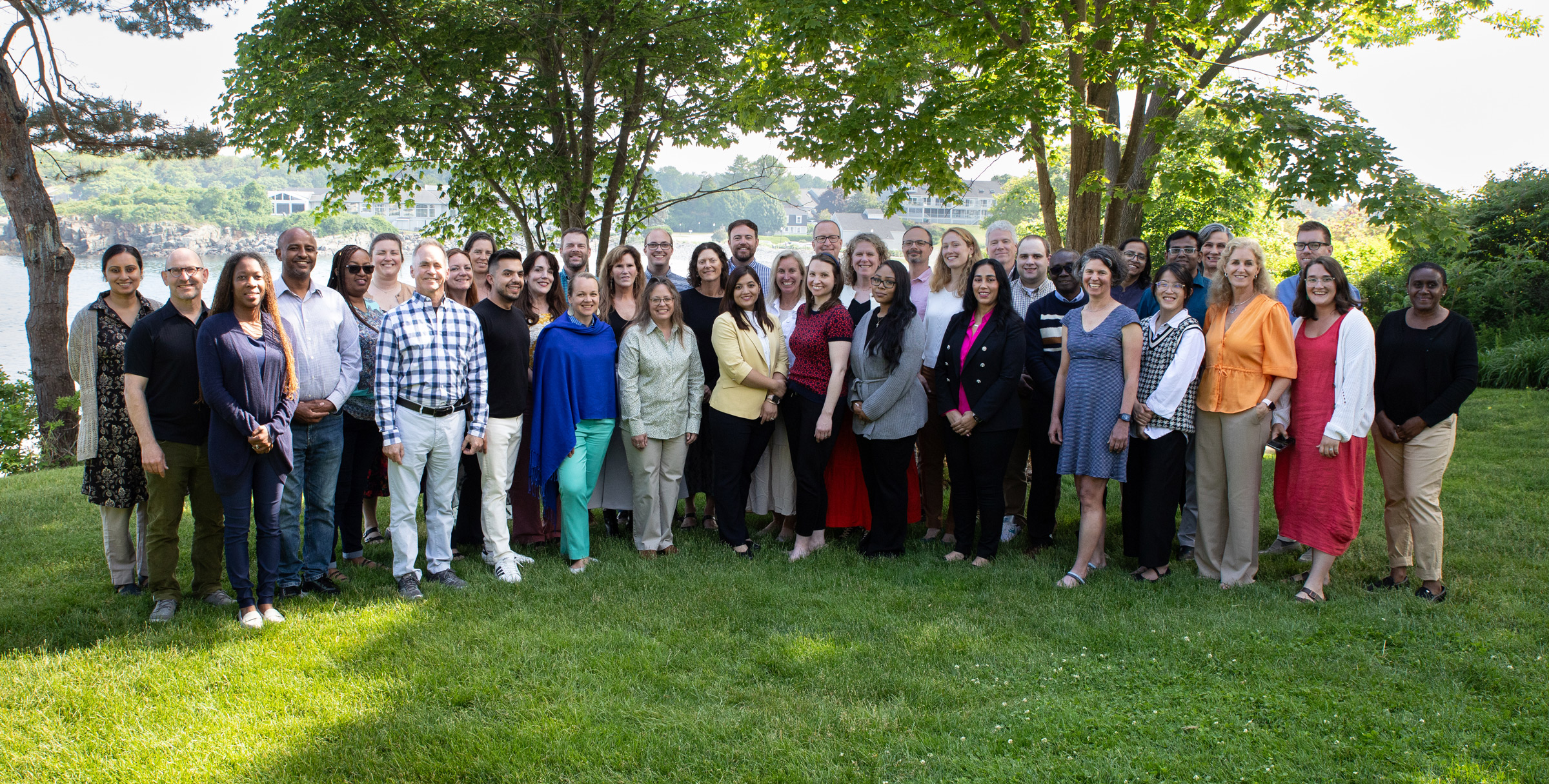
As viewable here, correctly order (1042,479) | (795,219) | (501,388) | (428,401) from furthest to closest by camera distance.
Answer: (795,219), (1042,479), (501,388), (428,401)

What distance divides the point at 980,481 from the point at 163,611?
16.2ft

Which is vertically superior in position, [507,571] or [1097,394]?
[1097,394]

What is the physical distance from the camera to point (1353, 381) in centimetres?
506

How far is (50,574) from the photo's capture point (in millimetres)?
5949

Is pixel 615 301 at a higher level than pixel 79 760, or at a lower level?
higher

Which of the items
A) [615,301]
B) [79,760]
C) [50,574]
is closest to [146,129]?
[50,574]

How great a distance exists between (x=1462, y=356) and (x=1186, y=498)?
6.27 ft

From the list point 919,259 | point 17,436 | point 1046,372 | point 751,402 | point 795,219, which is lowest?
point 17,436

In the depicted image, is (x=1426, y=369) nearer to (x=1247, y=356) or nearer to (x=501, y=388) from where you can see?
(x=1247, y=356)

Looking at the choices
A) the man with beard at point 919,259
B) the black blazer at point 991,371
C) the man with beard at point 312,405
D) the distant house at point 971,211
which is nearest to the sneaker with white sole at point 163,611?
the man with beard at point 312,405

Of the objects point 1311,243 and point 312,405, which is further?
point 1311,243

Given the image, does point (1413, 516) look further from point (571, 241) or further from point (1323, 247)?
point (571, 241)

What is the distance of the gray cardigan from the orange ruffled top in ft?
5.82

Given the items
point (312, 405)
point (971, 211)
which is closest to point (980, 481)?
point (312, 405)
